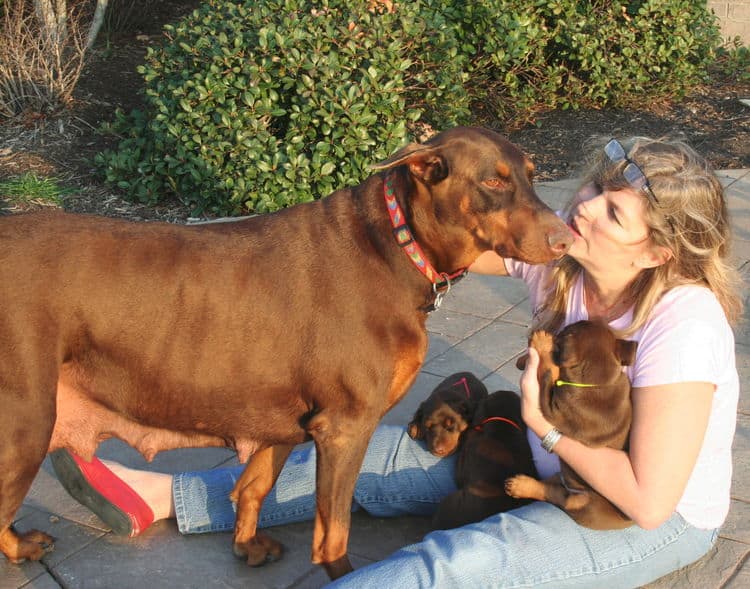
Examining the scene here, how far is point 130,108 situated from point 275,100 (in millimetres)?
2352

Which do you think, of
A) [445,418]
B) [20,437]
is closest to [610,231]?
[445,418]

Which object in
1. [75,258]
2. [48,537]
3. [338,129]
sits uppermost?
[75,258]

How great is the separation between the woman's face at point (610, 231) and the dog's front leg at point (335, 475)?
96 cm

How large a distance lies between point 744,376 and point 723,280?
6.30 ft

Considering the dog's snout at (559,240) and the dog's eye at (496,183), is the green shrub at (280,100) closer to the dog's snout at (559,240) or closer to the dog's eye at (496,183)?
the dog's eye at (496,183)

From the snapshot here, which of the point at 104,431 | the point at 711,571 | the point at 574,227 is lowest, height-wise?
the point at 711,571

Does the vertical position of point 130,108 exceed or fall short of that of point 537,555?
it exceeds it

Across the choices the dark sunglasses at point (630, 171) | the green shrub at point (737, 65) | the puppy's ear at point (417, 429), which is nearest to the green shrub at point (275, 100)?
the puppy's ear at point (417, 429)

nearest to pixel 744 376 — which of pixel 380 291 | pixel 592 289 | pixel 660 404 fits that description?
pixel 592 289

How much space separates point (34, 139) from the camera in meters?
8.38

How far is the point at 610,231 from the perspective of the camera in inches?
125

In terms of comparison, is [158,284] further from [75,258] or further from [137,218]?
[137,218]

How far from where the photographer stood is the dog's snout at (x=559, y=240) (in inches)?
121

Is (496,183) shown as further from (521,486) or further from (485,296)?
(485,296)
